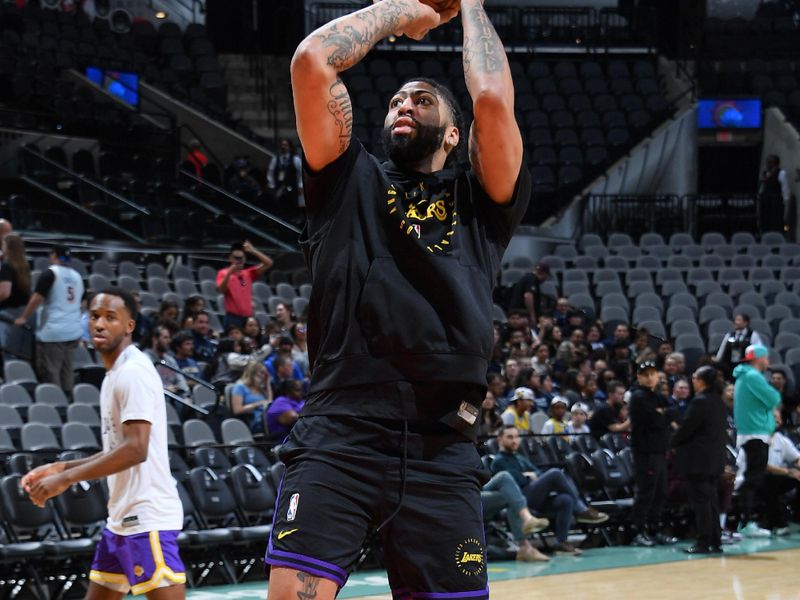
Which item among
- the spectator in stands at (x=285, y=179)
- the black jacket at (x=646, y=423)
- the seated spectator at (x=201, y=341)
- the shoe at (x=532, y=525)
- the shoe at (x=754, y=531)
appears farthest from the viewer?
the spectator in stands at (x=285, y=179)

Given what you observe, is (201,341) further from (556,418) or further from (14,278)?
(556,418)

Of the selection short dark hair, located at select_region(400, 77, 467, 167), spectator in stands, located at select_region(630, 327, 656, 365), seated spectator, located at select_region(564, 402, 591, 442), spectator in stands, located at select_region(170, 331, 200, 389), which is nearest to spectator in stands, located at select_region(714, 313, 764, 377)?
spectator in stands, located at select_region(630, 327, 656, 365)

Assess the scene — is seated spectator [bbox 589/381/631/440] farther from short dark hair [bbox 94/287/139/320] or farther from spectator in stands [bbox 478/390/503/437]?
short dark hair [bbox 94/287/139/320]

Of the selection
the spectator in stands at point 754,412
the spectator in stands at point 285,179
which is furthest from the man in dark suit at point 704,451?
the spectator in stands at point 285,179

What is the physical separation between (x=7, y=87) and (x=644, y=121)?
11078 millimetres

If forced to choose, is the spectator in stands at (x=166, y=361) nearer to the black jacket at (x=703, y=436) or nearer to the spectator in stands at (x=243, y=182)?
the black jacket at (x=703, y=436)

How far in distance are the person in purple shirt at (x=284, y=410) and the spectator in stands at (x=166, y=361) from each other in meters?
1.28

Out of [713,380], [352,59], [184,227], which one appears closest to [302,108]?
[352,59]

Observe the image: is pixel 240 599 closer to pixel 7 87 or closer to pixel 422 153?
pixel 422 153

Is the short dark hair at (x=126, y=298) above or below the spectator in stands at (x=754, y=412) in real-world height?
above

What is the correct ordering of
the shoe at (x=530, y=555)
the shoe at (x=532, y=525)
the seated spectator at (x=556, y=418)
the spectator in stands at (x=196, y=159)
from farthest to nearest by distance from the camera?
the spectator in stands at (x=196, y=159)
the seated spectator at (x=556, y=418)
the shoe at (x=530, y=555)
the shoe at (x=532, y=525)

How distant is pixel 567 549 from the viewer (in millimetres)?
10844

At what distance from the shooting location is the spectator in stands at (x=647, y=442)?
1103 cm

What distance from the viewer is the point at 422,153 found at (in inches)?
122
